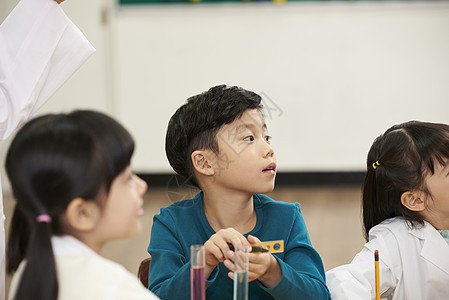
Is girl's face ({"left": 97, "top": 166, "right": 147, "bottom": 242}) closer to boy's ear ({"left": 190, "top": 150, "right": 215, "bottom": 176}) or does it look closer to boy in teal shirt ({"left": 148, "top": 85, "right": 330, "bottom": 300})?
boy in teal shirt ({"left": 148, "top": 85, "right": 330, "bottom": 300})

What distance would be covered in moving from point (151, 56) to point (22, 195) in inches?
154

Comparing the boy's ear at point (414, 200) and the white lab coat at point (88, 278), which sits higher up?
the white lab coat at point (88, 278)

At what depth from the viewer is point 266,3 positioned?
4633 millimetres

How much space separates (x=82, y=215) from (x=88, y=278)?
11cm

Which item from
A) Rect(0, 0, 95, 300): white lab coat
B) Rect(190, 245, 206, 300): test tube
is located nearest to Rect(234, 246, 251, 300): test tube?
Rect(190, 245, 206, 300): test tube

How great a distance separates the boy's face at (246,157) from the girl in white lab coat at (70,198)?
46 cm

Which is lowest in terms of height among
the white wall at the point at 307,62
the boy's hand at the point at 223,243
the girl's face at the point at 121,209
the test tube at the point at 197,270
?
the white wall at the point at 307,62

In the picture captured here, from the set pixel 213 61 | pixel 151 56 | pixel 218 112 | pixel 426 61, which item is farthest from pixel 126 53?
pixel 218 112

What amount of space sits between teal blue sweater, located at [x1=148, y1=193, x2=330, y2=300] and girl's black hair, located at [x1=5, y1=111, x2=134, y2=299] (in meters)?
0.37

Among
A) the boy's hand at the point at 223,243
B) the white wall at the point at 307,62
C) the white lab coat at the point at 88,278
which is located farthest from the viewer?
the white wall at the point at 307,62

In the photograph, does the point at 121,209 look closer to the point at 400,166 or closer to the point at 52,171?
the point at 52,171

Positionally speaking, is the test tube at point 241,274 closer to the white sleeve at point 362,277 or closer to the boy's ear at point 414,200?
the white sleeve at point 362,277

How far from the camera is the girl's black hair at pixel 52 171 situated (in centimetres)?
83

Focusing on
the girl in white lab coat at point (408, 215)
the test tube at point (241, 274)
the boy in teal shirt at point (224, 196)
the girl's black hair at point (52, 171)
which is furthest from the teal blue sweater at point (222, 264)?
the girl's black hair at point (52, 171)
